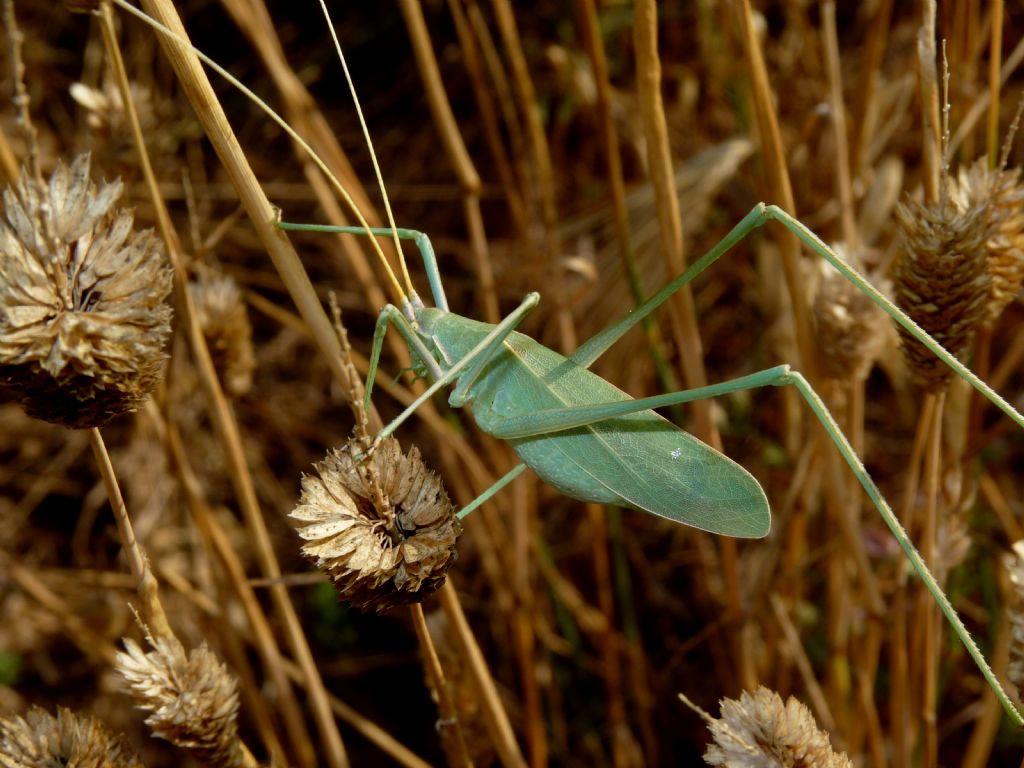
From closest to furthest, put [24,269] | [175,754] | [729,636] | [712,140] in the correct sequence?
1. [24,269]
2. [729,636]
3. [175,754]
4. [712,140]

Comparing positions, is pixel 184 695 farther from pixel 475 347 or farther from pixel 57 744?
pixel 475 347

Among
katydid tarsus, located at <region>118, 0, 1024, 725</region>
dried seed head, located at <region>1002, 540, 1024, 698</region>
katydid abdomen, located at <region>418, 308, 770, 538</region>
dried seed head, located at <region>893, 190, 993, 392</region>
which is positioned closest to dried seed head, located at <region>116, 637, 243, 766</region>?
katydid tarsus, located at <region>118, 0, 1024, 725</region>

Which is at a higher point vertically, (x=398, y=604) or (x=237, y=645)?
(x=398, y=604)

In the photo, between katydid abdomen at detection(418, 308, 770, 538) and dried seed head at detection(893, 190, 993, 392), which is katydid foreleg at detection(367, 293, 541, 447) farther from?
dried seed head at detection(893, 190, 993, 392)

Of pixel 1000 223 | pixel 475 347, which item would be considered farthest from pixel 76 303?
pixel 1000 223

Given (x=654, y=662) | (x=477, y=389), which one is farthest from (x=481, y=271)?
(x=654, y=662)

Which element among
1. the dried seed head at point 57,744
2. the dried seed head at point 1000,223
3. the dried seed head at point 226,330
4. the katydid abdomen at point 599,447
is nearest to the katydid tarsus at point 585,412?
the katydid abdomen at point 599,447

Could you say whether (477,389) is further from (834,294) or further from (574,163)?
(574,163)

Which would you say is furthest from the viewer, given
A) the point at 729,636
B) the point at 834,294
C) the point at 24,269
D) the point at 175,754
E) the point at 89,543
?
the point at 89,543
